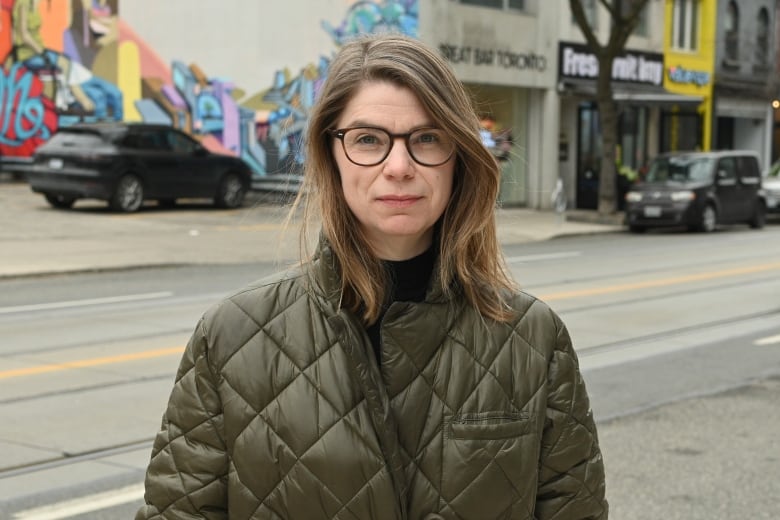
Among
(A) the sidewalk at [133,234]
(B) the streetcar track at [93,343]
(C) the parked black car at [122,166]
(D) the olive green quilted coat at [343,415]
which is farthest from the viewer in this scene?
(C) the parked black car at [122,166]

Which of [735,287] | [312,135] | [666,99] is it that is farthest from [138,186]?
[312,135]

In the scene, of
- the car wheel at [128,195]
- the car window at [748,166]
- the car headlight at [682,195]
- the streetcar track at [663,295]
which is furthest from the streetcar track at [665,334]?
the car window at [748,166]

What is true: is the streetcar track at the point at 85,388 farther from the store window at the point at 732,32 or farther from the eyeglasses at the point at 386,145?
the store window at the point at 732,32

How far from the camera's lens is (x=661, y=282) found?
586 inches

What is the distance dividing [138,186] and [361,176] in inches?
835

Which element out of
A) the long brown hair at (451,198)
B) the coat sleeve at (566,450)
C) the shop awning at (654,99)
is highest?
the shop awning at (654,99)

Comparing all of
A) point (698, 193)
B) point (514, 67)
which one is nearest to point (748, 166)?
point (698, 193)

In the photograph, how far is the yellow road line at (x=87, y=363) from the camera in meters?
8.26

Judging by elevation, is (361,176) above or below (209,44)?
below

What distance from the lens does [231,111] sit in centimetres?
2711

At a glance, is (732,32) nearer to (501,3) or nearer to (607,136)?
(501,3)

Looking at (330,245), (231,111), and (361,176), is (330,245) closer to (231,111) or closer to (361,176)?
(361,176)

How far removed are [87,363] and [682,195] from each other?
1869cm

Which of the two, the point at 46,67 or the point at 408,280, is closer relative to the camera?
the point at 408,280
